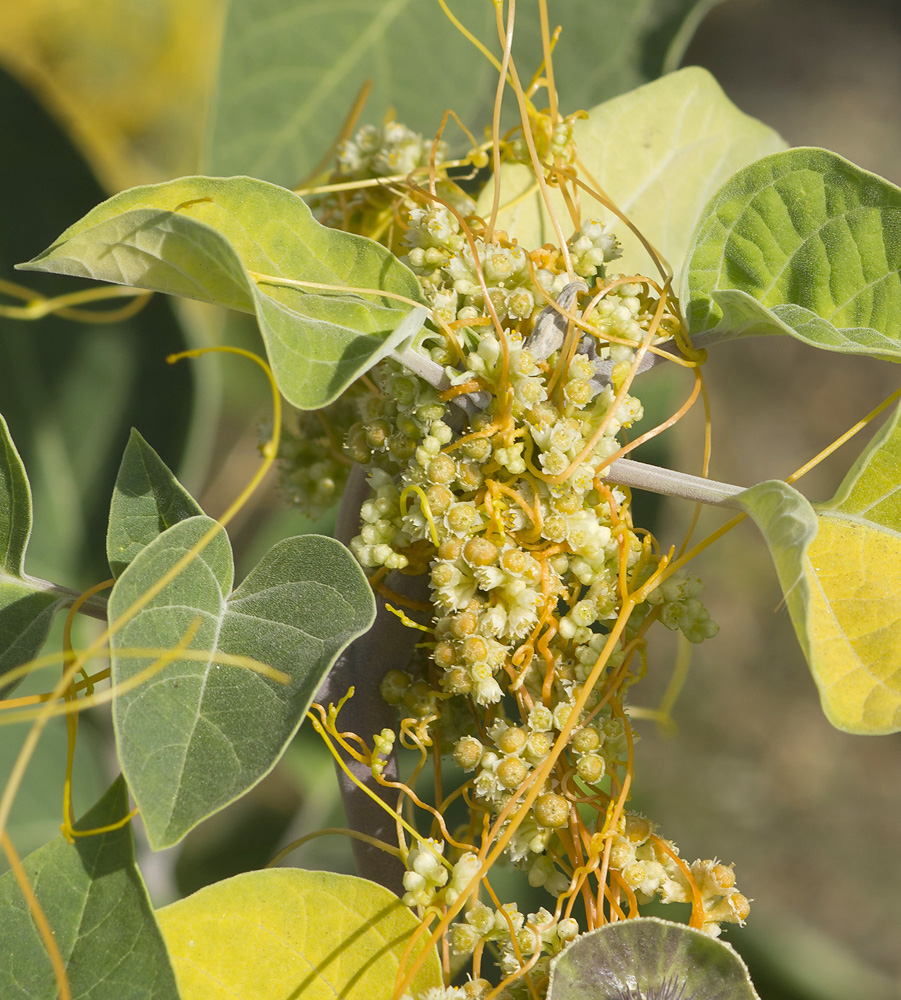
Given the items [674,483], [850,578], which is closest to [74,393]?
[674,483]

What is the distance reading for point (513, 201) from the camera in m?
0.78

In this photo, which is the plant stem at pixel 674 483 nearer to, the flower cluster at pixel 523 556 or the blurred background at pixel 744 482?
the flower cluster at pixel 523 556

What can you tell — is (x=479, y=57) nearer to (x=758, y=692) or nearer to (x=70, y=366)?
(x=70, y=366)

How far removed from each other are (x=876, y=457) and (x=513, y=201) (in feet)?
1.23

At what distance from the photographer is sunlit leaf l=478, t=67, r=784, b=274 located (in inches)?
32.1

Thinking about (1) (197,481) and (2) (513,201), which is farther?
(1) (197,481)

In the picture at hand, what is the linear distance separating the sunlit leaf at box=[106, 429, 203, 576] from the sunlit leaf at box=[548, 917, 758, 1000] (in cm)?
38

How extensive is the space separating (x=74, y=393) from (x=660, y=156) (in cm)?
78

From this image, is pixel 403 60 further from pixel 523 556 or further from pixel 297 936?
pixel 297 936

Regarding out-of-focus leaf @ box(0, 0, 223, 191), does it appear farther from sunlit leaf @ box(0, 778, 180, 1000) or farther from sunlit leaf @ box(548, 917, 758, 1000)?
sunlit leaf @ box(548, 917, 758, 1000)

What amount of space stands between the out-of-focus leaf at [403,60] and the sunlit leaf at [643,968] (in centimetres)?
83

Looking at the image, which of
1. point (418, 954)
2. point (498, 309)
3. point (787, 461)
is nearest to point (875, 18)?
point (787, 461)

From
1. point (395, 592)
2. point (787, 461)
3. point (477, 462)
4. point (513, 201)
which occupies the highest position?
point (513, 201)

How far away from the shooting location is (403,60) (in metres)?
1.04
